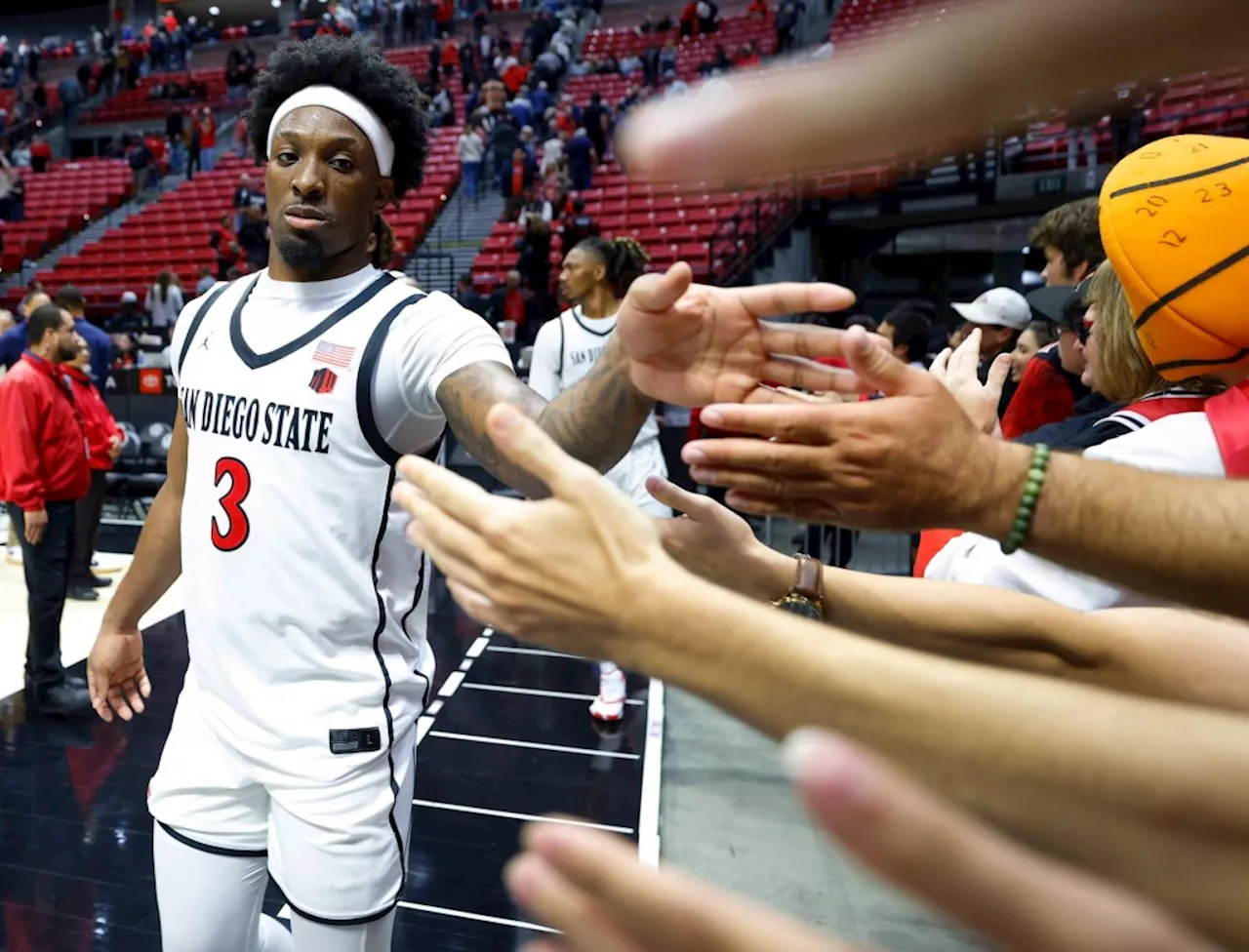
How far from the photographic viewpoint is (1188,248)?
4.62ft

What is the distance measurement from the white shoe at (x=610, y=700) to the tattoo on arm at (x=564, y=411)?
2.86 meters

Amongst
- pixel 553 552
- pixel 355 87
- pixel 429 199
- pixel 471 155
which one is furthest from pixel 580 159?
pixel 553 552

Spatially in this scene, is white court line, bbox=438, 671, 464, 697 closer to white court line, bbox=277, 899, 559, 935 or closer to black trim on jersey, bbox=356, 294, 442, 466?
white court line, bbox=277, 899, 559, 935

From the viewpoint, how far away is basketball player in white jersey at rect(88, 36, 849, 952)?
1678mm

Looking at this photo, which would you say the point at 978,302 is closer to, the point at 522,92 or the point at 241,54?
the point at 522,92

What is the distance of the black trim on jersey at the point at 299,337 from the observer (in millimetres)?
1782

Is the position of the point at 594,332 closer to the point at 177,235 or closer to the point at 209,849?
the point at 209,849

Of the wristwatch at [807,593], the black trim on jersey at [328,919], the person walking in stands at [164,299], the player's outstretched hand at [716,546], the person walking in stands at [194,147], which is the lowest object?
the black trim on jersey at [328,919]

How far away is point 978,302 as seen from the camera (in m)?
4.38

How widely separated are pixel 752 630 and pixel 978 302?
410cm

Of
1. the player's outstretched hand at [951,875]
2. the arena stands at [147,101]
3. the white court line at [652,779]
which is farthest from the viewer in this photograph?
the arena stands at [147,101]

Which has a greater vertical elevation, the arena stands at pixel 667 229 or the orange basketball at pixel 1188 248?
the arena stands at pixel 667 229

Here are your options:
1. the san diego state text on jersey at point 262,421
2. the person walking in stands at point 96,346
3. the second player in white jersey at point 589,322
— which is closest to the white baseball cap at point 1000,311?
the second player in white jersey at point 589,322

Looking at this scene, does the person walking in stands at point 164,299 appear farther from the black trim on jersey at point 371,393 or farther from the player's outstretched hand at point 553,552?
the player's outstretched hand at point 553,552
